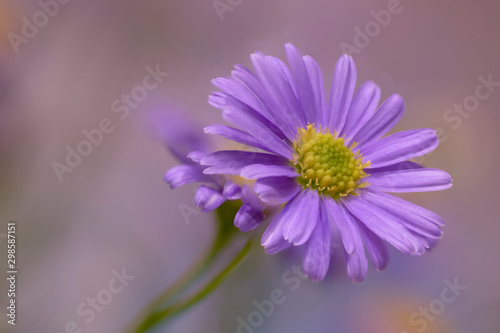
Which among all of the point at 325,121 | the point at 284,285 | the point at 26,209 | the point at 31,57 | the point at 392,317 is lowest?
the point at 392,317

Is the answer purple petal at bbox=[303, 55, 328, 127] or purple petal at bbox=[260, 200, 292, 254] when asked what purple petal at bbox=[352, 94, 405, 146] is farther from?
purple petal at bbox=[260, 200, 292, 254]

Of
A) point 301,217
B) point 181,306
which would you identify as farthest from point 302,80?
point 181,306

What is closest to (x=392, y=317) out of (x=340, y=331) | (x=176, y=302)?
(x=340, y=331)

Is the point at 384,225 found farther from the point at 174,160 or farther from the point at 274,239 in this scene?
the point at 174,160

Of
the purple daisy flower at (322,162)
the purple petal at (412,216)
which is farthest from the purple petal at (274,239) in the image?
the purple petal at (412,216)

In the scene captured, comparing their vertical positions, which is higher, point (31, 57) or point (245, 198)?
point (31, 57)

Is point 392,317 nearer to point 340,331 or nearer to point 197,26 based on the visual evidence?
point 340,331

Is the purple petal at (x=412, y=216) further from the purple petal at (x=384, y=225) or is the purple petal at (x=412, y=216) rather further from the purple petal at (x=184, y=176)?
the purple petal at (x=184, y=176)
